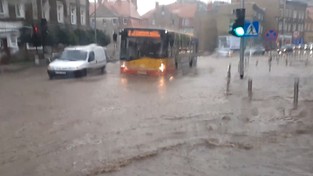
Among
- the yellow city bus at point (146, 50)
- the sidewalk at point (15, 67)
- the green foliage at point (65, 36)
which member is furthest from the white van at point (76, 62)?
the green foliage at point (65, 36)

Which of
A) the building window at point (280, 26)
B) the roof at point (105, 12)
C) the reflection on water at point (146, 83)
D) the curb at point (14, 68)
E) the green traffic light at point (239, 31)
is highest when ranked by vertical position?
the roof at point (105, 12)

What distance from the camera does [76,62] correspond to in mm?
21812

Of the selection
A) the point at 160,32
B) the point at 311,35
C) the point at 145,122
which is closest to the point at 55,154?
the point at 145,122

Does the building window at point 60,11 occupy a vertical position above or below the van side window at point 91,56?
above

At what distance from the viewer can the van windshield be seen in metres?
22.4

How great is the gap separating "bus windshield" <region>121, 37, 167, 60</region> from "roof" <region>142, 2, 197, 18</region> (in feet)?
202

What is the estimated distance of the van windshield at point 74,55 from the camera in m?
22.4

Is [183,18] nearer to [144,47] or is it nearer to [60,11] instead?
[60,11]

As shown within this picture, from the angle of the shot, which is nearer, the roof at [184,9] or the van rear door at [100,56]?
the van rear door at [100,56]

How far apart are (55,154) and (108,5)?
71862 millimetres

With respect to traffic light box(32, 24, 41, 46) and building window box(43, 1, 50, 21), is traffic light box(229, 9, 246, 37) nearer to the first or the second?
traffic light box(32, 24, 41, 46)

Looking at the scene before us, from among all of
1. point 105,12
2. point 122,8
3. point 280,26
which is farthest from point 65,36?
point 280,26

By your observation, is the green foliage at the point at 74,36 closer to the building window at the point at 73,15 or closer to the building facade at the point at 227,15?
the building window at the point at 73,15

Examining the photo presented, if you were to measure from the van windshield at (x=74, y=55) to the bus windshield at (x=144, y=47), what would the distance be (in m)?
2.38
